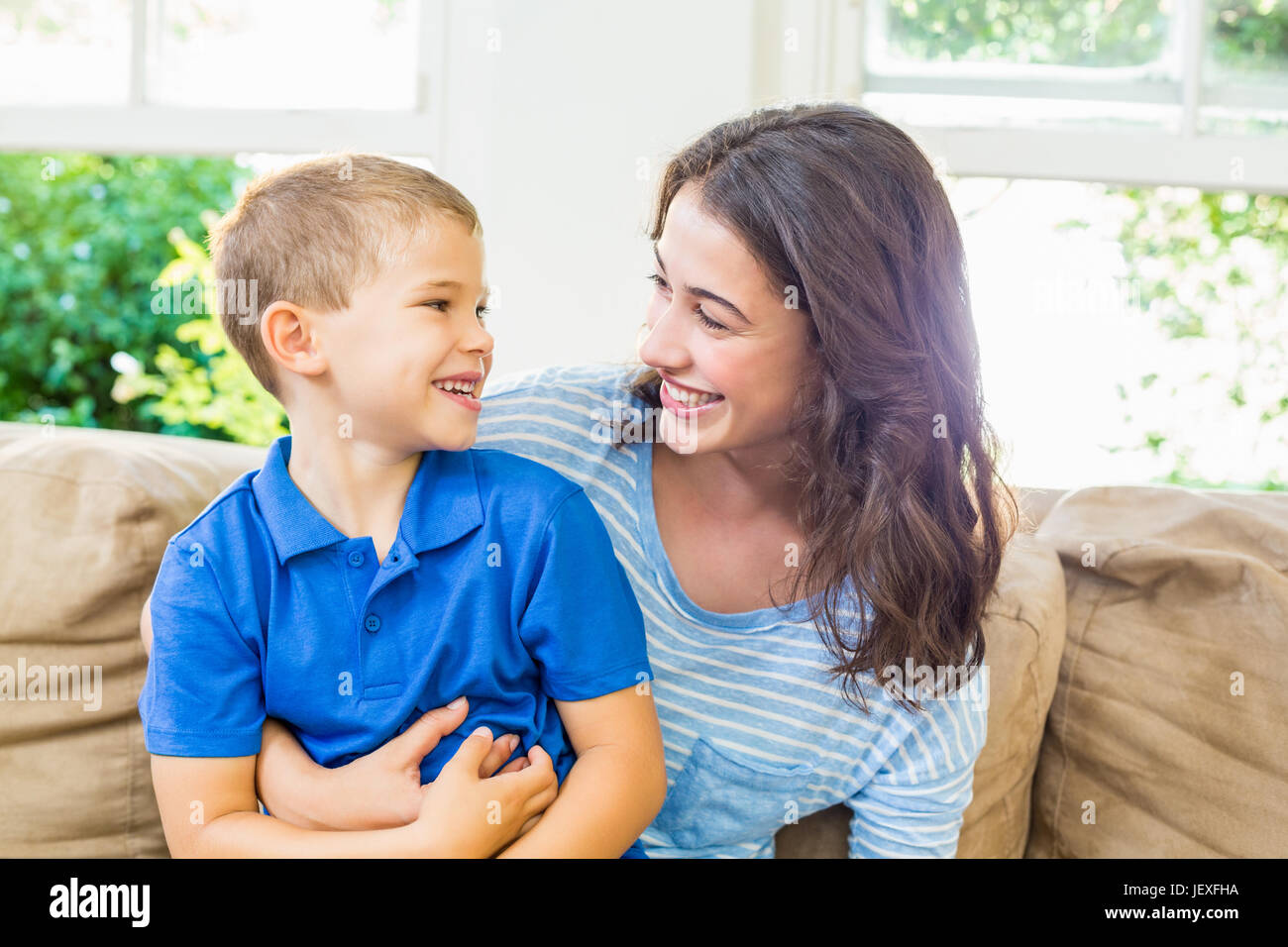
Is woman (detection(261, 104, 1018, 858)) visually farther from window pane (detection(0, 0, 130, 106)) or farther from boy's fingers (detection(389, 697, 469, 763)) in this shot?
window pane (detection(0, 0, 130, 106))

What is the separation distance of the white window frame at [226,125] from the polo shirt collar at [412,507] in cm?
107

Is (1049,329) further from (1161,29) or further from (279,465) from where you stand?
(279,465)

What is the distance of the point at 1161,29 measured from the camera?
2.06 m

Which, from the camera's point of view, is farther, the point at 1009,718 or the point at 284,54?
the point at 284,54

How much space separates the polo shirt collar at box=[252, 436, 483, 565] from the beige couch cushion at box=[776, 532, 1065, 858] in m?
0.63

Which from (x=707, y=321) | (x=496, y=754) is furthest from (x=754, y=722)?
(x=707, y=321)

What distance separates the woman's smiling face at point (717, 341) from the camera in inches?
47.4

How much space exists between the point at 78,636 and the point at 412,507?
21.8 inches

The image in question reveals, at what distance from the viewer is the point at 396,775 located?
3.41 ft

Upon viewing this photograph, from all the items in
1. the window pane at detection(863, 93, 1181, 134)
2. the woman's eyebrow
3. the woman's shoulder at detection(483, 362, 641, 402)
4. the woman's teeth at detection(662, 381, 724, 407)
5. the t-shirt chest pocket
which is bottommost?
the t-shirt chest pocket

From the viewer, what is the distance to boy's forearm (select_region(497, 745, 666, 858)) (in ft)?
3.41

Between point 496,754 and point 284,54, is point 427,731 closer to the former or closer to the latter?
point 496,754

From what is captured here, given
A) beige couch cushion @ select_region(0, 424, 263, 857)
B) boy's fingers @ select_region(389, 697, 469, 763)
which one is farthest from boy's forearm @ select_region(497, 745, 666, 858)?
beige couch cushion @ select_region(0, 424, 263, 857)
